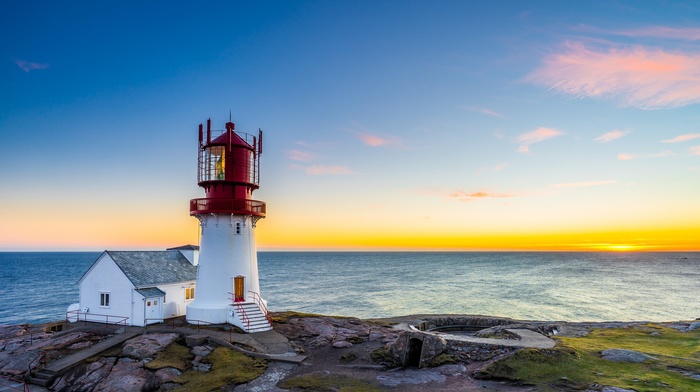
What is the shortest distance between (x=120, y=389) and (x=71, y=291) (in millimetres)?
73445

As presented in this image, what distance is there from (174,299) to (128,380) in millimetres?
11112

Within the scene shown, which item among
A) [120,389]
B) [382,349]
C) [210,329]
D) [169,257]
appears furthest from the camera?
[169,257]

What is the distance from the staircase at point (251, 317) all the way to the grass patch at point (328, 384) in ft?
27.1

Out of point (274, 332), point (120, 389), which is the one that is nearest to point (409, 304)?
point (274, 332)

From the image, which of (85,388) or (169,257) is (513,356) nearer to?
(85,388)

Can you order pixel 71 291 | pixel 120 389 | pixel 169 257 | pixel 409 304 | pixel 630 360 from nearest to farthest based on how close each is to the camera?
1. pixel 120 389
2. pixel 630 360
3. pixel 169 257
4. pixel 409 304
5. pixel 71 291

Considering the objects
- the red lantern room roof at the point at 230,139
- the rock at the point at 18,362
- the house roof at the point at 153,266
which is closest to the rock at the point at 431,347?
the red lantern room roof at the point at 230,139

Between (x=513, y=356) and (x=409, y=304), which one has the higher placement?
(x=513, y=356)

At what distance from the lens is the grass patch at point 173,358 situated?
63.7ft

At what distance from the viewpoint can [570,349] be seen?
63.1 feet

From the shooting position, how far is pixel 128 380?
708 inches

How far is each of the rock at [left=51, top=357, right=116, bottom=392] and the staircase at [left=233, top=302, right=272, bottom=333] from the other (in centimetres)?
757

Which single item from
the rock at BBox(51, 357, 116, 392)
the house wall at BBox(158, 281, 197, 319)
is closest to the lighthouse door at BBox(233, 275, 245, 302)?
the house wall at BBox(158, 281, 197, 319)

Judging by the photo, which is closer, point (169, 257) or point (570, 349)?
point (570, 349)
